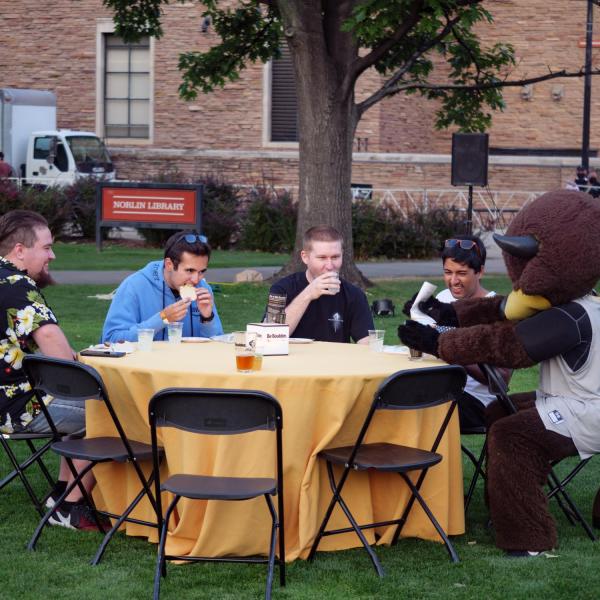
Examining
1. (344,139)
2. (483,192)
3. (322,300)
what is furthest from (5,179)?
(322,300)

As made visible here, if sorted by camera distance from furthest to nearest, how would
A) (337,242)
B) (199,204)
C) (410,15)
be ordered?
(199,204)
(410,15)
(337,242)

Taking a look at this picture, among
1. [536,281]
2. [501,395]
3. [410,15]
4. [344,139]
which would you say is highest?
[410,15]

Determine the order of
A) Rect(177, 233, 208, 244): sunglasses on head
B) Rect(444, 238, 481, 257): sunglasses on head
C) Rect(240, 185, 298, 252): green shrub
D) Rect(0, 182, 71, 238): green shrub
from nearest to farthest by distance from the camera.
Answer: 1. Rect(177, 233, 208, 244): sunglasses on head
2. Rect(444, 238, 481, 257): sunglasses on head
3. Rect(240, 185, 298, 252): green shrub
4. Rect(0, 182, 71, 238): green shrub

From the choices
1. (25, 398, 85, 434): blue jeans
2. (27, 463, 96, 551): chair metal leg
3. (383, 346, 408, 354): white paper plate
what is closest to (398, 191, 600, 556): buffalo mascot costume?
(383, 346, 408, 354): white paper plate

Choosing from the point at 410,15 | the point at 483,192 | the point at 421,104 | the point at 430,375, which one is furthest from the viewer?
the point at 421,104

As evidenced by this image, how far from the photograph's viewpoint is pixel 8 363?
661 centimetres

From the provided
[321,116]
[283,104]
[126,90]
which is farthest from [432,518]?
[126,90]

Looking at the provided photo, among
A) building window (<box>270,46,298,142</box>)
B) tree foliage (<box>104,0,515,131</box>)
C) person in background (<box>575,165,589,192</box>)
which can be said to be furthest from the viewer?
building window (<box>270,46,298,142</box>)

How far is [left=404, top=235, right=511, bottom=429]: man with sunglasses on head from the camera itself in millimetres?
6902

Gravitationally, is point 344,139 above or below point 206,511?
above

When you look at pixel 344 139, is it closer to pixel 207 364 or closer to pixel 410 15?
pixel 410 15

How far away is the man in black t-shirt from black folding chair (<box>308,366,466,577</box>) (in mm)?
1349

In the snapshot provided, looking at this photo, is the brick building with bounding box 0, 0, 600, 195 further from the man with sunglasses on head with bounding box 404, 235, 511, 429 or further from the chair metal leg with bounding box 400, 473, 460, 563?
the chair metal leg with bounding box 400, 473, 460, 563

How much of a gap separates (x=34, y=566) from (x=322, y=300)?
2.36 m
